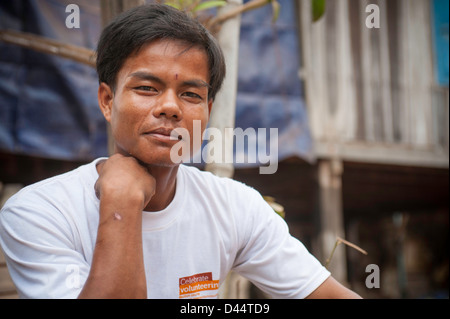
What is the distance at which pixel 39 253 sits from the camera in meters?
1.18

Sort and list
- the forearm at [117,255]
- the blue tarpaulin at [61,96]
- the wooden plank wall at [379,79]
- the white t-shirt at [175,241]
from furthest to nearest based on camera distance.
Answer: the wooden plank wall at [379,79]
the blue tarpaulin at [61,96]
the white t-shirt at [175,241]
the forearm at [117,255]

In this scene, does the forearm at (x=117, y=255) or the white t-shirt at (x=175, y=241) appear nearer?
the forearm at (x=117, y=255)

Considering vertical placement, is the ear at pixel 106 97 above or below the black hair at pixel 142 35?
below

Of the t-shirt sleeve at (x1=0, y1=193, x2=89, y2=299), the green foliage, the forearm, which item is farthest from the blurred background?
the forearm

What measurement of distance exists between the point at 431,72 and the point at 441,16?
0.77m

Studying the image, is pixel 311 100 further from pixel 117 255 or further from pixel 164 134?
pixel 117 255

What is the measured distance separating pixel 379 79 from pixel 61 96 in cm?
405

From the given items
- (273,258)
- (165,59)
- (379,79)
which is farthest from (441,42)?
(165,59)

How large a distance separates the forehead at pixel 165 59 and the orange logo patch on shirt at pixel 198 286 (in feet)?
2.43

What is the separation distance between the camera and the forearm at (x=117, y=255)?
1080mm

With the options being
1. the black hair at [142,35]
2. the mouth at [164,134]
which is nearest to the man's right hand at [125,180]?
the mouth at [164,134]

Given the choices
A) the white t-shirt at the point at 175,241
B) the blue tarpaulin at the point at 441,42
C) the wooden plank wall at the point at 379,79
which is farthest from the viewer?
the blue tarpaulin at the point at 441,42

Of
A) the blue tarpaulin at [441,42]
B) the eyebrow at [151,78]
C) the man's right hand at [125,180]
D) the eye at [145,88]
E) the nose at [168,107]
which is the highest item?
the blue tarpaulin at [441,42]

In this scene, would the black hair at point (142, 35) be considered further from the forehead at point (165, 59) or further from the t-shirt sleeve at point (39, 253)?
the t-shirt sleeve at point (39, 253)
